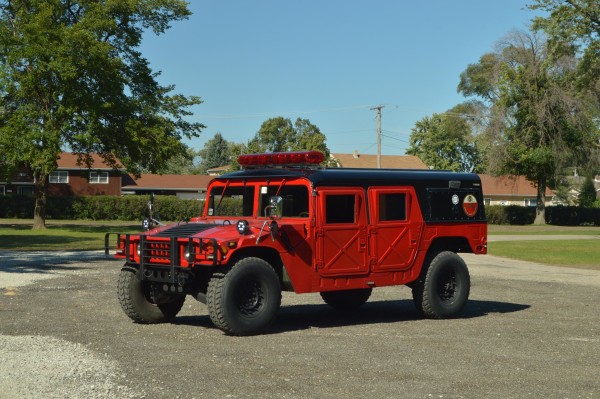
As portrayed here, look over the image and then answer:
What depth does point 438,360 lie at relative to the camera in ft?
32.3

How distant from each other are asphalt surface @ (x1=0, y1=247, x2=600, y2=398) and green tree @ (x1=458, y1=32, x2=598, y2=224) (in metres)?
52.0

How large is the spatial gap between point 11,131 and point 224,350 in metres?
37.0

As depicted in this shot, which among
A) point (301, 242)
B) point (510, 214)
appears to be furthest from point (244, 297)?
point (510, 214)

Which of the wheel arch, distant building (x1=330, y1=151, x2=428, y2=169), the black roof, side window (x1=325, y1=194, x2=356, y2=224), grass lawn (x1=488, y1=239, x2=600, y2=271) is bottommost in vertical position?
grass lawn (x1=488, y1=239, x2=600, y2=271)

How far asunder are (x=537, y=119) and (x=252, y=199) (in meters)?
57.9

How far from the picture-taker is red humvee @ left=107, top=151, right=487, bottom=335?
1145cm

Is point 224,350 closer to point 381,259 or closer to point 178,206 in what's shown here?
point 381,259

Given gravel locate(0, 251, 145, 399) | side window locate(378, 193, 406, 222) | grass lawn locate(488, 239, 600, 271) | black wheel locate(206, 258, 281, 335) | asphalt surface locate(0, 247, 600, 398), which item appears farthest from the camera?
grass lawn locate(488, 239, 600, 271)

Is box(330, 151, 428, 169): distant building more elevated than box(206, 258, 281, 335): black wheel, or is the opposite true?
box(330, 151, 428, 169): distant building

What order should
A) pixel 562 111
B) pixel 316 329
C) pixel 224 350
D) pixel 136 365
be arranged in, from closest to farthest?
pixel 136 365
pixel 224 350
pixel 316 329
pixel 562 111

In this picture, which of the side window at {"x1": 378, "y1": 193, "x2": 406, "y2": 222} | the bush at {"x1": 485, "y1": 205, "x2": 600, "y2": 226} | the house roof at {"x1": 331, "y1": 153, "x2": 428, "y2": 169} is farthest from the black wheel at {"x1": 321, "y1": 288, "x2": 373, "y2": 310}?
the house roof at {"x1": 331, "y1": 153, "x2": 428, "y2": 169}

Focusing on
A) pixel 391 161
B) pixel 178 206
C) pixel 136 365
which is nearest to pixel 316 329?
pixel 136 365

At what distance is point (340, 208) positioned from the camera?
12.5 meters

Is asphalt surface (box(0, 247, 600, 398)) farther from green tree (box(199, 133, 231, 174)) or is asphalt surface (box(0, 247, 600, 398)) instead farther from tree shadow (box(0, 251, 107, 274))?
green tree (box(199, 133, 231, 174))
